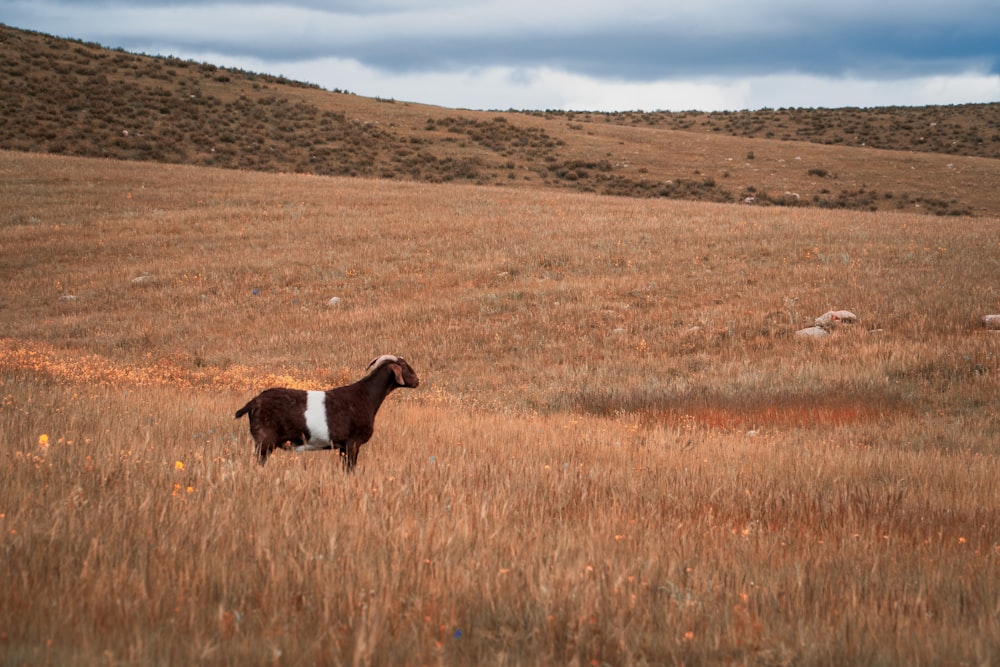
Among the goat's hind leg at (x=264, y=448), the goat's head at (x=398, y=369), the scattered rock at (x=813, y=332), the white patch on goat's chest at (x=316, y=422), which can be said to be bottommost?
the scattered rock at (x=813, y=332)

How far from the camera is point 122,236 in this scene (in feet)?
86.2

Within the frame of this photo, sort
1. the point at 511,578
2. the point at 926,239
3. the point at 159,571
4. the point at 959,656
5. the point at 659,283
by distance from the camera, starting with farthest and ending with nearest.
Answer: the point at 926,239
the point at 659,283
the point at 511,578
the point at 159,571
the point at 959,656

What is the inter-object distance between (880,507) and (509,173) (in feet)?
141

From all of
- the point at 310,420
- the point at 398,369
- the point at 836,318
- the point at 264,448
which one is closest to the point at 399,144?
the point at 836,318

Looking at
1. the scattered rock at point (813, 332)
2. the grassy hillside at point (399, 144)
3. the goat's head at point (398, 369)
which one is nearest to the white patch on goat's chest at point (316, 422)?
the goat's head at point (398, 369)

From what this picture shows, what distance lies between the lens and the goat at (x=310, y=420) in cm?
672

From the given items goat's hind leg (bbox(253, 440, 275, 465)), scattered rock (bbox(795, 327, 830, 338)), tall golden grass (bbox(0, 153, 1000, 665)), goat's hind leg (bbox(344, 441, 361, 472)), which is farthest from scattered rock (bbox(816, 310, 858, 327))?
goat's hind leg (bbox(253, 440, 275, 465))

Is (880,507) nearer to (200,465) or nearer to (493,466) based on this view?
(493,466)

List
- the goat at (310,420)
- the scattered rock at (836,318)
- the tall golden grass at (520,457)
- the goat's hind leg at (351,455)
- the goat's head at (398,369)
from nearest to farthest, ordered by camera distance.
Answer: the tall golden grass at (520,457), the goat's hind leg at (351,455), the goat at (310,420), the goat's head at (398,369), the scattered rock at (836,318)

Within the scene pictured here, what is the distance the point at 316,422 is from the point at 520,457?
190 centimetres

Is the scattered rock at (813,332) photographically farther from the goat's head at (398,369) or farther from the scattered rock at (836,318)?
the goat's head at (398,369)

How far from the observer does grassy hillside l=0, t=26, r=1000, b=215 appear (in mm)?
44438

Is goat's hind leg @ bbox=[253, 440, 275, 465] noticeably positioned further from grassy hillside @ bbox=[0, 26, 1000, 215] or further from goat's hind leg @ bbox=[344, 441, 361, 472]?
grassy hillside @ bbox=[0, 26, 1000, 215]

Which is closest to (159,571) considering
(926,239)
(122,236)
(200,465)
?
(200,465)
